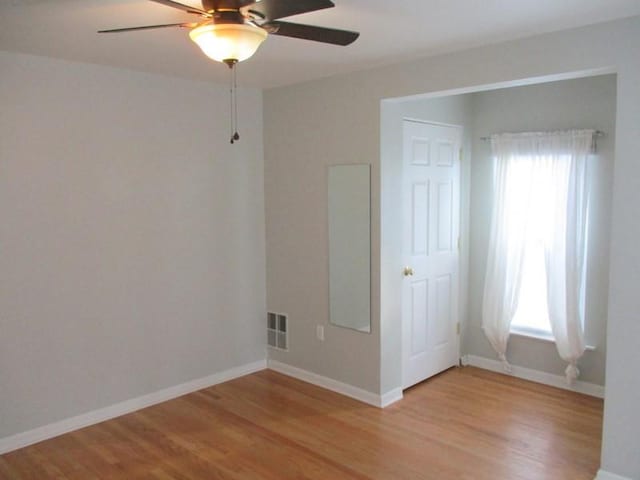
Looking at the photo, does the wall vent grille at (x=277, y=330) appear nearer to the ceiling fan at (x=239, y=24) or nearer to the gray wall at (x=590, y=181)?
the gray wall at (x=590, y=181)

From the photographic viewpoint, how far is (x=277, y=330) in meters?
4.70

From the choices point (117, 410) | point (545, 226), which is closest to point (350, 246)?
point (545, 226)

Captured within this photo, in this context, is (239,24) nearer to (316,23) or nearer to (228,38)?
(228,38)

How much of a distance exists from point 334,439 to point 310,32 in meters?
2.48

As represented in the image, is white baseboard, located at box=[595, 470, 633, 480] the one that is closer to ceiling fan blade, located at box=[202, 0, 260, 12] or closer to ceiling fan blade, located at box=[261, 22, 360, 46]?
ceiling fan blade, located at box=[261, 22, 360, 46]

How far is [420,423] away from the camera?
3.66 m

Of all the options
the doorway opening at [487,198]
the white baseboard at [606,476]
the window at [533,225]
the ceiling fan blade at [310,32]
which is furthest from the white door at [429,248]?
the ceiling fan blade at [310,32]

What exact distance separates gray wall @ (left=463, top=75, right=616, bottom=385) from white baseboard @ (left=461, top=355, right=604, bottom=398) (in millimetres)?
41

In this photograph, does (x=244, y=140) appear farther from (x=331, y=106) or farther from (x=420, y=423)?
(x=420, y=423)

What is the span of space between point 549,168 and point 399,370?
6.29 feet

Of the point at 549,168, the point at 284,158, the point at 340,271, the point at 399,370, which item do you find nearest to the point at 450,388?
the point at 399,370

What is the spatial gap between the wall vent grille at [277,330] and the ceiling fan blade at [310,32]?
9.30 ft

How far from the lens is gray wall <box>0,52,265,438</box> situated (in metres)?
3.33

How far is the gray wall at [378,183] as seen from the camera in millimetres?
2707
